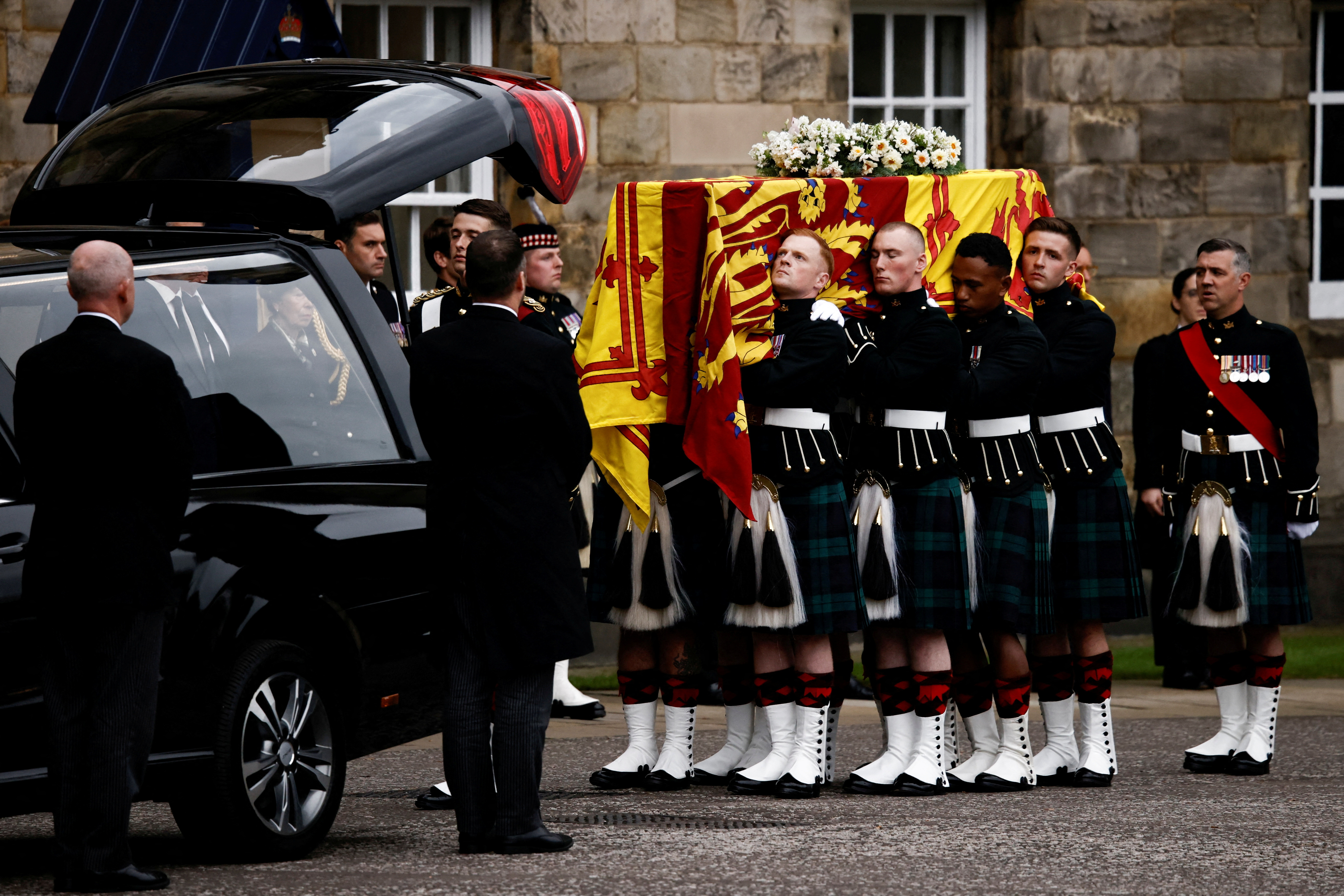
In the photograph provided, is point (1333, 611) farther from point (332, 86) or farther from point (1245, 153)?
point (332, 86)

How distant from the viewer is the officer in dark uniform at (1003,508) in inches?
286

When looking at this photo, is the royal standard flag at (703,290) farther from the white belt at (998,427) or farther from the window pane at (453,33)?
the window pane at (453,33)

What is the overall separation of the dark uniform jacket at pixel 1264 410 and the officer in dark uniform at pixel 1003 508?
35.5 inches

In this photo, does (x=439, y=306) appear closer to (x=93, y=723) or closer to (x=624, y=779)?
(x=624, y=779)

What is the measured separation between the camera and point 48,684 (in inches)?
206

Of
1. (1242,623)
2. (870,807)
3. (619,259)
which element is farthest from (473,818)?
(1242,623)

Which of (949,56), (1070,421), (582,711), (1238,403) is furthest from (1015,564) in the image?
(949,56)

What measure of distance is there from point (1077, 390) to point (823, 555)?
1179 mm

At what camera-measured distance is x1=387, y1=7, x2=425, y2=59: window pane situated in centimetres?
1216

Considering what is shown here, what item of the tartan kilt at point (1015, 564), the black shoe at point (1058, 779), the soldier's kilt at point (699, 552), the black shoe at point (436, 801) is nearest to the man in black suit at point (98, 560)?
the black shoe at point (436, 801)

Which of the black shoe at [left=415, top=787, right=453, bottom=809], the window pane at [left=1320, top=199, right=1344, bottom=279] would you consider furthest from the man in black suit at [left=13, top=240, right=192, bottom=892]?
the window pane at [left=1320, top=199, right=1344, bottom=279]

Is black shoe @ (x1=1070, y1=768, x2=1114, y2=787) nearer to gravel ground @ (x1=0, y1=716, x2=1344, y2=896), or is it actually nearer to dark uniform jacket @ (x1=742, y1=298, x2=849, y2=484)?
gravel ground @ (x1=0, y1=716, x2=1344, y2=896)

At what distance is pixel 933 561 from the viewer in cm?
717

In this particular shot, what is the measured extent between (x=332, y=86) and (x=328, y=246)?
2.88 feet
